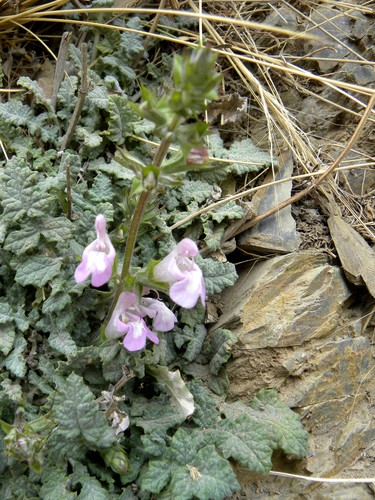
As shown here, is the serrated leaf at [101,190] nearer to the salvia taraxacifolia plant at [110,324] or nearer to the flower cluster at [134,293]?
the salvia taraxacifolia plant at [110,324]

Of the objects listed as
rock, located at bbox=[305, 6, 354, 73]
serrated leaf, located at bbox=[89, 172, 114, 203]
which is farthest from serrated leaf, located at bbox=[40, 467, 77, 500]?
rock, located at bbox=[305, 6, 354, 73]

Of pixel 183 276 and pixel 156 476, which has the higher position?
pixel 183 276

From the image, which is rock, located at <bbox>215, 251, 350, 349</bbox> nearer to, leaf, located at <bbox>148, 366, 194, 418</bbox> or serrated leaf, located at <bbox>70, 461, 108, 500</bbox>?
leaf, located at <bbox>148, 366, 194, 418</bbox>

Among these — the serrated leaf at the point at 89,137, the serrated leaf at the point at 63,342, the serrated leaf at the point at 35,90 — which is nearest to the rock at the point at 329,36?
the serrated leaf at the point at 89,137

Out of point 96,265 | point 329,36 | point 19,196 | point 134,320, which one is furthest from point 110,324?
point 329,36

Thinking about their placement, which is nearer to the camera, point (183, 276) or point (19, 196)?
point (183, 276)

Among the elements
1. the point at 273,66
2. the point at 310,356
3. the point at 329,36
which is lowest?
the point at 310,356

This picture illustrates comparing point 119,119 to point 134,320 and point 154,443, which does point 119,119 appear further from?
point 154,443
